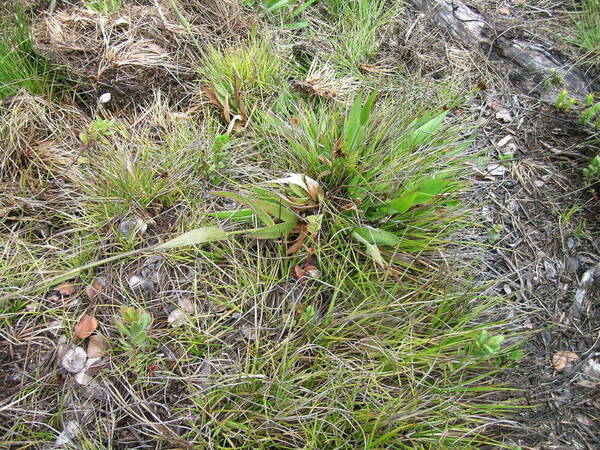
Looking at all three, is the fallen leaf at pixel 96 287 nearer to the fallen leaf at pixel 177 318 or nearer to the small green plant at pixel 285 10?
the fallen leaf at pixel 177 318

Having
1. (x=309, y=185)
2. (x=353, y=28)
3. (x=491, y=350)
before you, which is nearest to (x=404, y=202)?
(x=309, y=185)

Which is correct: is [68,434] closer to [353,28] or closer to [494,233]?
[494,233]

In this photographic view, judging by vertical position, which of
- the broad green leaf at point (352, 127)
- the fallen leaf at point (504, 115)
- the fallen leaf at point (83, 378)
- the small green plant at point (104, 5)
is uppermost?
the small green plant at point (104, 5)

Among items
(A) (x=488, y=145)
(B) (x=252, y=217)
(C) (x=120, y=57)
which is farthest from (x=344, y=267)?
(C) (x=120, y=57)

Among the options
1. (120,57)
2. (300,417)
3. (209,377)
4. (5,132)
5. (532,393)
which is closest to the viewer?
(300,417)

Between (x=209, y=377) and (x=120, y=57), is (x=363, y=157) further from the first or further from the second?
(x=120, y=57)

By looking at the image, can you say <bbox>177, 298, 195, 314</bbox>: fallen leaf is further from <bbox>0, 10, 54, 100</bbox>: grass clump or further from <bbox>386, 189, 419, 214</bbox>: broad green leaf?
<bbox>0, 10, 54, 100</bbox>: grass clump

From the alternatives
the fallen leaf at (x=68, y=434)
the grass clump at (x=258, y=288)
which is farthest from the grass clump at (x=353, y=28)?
the fallen leaf at (x=68, y=434)
